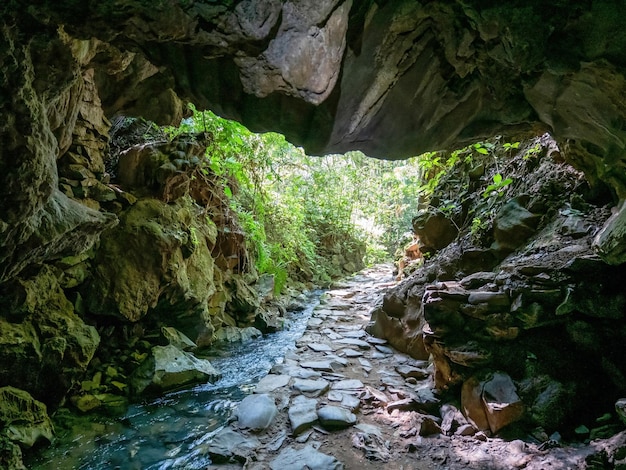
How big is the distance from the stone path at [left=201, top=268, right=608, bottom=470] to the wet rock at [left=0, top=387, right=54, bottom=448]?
5.39 feet

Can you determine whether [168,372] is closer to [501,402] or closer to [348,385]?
[348,385]

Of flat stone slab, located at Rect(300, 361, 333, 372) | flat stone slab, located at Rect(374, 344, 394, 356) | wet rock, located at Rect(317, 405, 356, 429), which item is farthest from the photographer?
flat stone slab, located at Rect(374, 344, 394, 356)

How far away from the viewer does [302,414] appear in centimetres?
360

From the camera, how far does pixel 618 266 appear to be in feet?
9.91

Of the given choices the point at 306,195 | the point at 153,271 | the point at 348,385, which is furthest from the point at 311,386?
the point at 306,195

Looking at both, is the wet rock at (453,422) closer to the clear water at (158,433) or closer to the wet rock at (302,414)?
the wet rock at (302,414)

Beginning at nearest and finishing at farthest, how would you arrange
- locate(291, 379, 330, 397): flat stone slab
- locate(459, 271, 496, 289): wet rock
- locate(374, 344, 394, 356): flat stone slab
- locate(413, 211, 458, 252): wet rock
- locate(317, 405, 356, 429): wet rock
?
locate(317, 405, 356, 429): wet rock → locate(459, 271, 496, 289): wet rock → locate(291, 379, 330, 397): flat stone slab → locate(374, 344, 394, 356): flat stone slab → locate(413, 211, 458, 252): wet rock

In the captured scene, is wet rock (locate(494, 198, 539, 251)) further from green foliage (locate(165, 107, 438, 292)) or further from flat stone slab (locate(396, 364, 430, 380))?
flat stone slab (locate(396, 364, 430, 380))

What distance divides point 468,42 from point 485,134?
1063mm

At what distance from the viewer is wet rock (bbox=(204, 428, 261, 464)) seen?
9.87 ft

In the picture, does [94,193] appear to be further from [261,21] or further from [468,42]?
[468,42]

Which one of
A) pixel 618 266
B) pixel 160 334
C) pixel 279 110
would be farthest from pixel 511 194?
pixel 160 334

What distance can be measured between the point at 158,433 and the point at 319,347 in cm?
257

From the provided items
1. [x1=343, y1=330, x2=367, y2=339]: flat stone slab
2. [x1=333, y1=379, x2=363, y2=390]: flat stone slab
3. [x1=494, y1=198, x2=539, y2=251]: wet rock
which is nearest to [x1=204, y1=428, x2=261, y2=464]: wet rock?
[x1=333, y1=379, x2=363, y2=390]: flat stone slab
